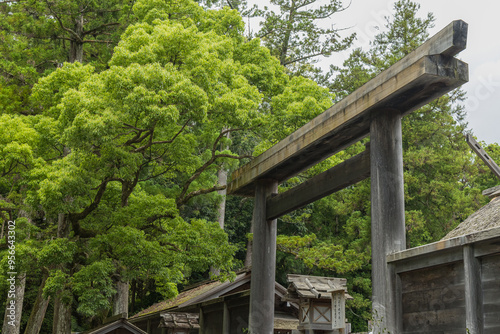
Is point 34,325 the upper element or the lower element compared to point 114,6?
lower

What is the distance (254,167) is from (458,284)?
4541mm

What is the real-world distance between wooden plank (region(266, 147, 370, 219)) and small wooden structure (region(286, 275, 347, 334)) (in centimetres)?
244

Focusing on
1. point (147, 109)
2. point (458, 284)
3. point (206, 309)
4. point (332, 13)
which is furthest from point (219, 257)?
point (332, 13)

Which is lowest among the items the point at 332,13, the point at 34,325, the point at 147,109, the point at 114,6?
the point at 34,325

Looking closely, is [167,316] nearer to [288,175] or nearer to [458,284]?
[288,175]

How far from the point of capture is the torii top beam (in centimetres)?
486

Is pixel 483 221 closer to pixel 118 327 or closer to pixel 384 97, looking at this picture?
pixel 384 97

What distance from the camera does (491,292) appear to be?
13.2 ft

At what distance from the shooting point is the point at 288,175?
8.20m

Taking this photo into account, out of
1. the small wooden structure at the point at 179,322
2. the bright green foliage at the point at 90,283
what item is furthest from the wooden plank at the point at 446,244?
the small wooden structure at the point at 179,322

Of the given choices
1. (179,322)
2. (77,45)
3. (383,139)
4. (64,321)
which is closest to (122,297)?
(64,321)

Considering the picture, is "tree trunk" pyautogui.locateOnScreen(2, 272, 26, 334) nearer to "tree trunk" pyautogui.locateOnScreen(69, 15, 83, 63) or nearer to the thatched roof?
"tree trunk" pyautogui.locateOnScreen(69, 15, 83, 63)

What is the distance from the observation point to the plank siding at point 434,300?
14.3 ft

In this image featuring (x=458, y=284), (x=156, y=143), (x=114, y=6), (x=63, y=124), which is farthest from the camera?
(x=114, y=6)
